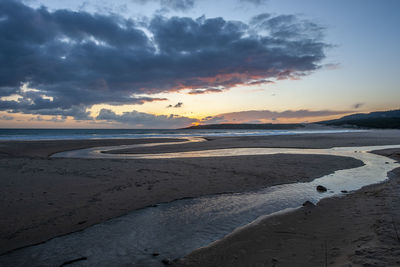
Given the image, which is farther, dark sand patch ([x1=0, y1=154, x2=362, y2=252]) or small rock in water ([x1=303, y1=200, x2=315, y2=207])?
small rock in water ([x1=303, y1=200, x2=315, y2=207])

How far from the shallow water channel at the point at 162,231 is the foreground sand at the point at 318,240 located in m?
0.58

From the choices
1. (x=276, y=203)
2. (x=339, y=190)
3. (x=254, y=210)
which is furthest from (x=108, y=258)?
(x=339, y=190)

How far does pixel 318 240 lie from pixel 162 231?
3866mm

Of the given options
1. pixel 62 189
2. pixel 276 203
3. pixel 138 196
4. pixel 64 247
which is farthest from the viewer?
pixel 62 189

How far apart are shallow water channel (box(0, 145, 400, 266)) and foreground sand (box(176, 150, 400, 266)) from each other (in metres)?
0.58

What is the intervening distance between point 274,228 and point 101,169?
10963 millimetres

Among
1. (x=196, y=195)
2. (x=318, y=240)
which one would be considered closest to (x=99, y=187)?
(x=196, y=195)

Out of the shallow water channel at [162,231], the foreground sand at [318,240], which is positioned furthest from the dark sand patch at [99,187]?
the foreground sand at [318,240]

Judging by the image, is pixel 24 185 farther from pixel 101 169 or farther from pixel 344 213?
pixel 344 213

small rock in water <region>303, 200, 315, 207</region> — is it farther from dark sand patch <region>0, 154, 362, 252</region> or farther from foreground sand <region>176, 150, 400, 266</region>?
dark sand patch <region>0, 154, 362, 252</region>

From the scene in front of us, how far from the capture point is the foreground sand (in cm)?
439

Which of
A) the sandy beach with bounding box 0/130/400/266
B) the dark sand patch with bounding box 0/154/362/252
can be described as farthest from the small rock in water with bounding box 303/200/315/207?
the dark sand patch with bounding box 0/154/362/252

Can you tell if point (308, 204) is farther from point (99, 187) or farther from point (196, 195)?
point (99, 187)

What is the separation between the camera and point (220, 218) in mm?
6953
